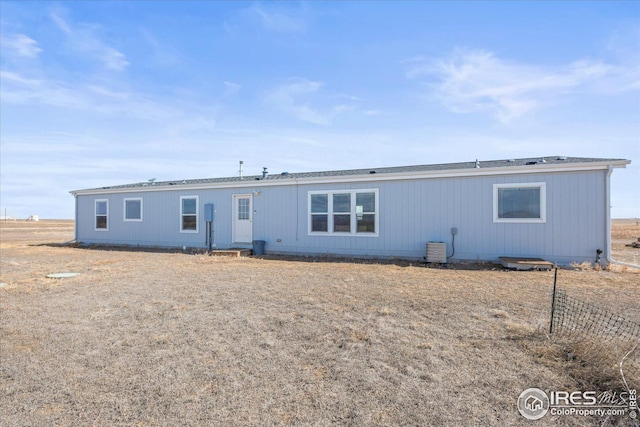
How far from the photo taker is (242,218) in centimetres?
1361

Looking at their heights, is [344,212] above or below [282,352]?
above

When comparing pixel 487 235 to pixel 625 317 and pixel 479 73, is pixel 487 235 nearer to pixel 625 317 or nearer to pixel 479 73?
pixel 479 73

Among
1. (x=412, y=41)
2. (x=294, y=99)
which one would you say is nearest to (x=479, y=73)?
(x=412, y=41)

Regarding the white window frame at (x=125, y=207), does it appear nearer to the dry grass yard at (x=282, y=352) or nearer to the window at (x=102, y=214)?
the window at (x=102, y=214)

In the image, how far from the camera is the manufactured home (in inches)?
367

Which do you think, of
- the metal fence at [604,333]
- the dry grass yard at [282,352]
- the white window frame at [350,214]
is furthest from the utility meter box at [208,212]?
the metal fence at [604,333]

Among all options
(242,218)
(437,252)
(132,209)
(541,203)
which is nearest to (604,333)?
(437,252)

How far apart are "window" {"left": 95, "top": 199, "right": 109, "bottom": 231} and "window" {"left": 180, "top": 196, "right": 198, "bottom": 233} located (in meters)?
4.76

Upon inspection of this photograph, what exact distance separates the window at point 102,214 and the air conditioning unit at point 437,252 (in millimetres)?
14884

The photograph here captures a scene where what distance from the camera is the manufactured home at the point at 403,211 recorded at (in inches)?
367

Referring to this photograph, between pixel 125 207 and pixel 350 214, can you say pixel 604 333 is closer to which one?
pixel 350 214

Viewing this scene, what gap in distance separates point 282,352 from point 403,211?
26.9ft

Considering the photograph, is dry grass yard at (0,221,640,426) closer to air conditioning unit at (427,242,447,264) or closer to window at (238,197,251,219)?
air conditioning unit at (427,242,447,264)

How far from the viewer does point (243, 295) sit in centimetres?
617
